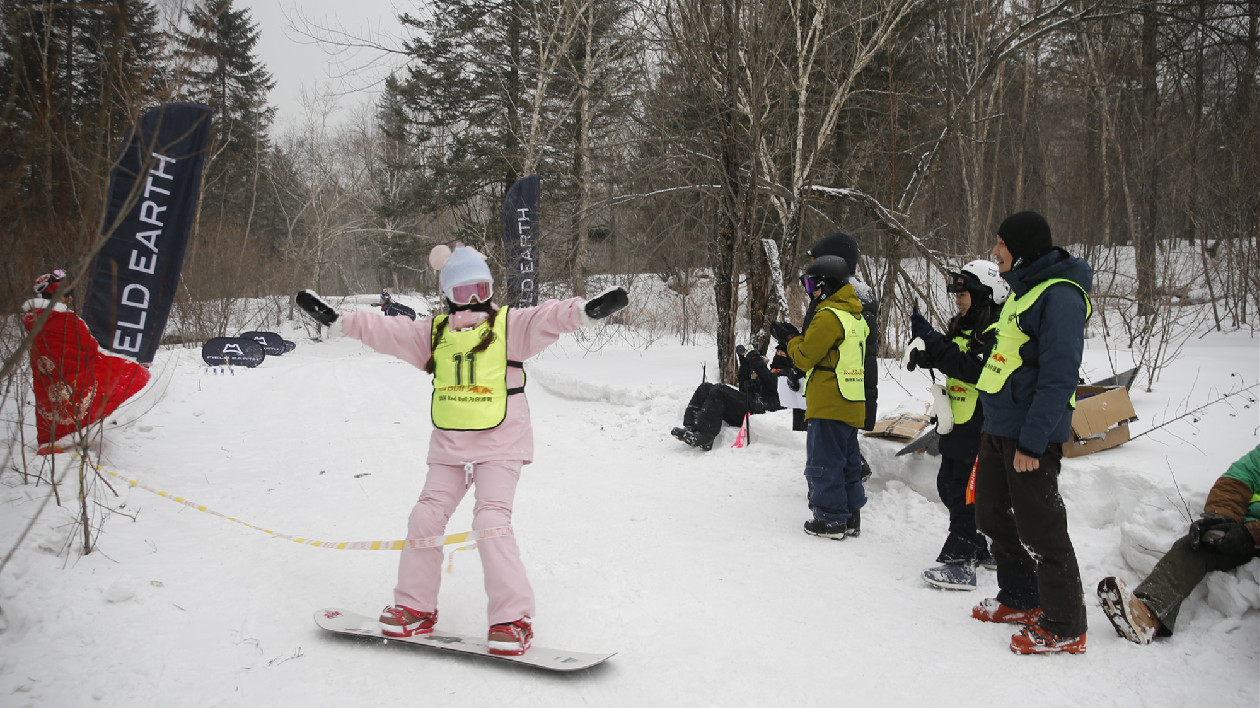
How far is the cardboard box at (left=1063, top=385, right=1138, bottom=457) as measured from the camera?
15.2 ft

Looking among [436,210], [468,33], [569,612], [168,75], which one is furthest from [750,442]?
[436,210]

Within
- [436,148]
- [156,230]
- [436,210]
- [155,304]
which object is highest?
[436,148]

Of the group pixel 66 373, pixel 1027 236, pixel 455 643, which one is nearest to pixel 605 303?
pixel 455 643

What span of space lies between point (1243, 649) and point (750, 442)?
4.04 metres

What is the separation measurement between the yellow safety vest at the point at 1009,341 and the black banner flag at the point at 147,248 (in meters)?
6.50

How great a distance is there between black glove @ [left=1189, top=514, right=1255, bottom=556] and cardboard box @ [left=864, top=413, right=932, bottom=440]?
2.33 meters

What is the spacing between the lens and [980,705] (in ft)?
8.93

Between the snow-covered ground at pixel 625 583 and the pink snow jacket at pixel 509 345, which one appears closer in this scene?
the snow-covered ground at pixel 625 583

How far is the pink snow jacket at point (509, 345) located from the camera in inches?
131

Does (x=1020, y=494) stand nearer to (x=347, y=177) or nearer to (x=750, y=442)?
(x=750, y=442)

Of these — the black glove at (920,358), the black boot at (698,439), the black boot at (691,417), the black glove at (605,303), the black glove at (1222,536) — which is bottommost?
the black boot at (698,439)

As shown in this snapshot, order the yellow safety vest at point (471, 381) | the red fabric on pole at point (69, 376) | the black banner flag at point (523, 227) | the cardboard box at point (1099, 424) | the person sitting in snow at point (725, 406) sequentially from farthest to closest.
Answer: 1. the black banner flag at point (523, 227)
2. the person sitting in snow at point (725, 406)
3. the cardboard box at point (1099, 424)
4. the red fabric on pole at point (69, 376)
5. the yellow safety vest at point (471, 381)

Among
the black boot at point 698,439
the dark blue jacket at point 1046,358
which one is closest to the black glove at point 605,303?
the dark blue jacket at point 1046,358

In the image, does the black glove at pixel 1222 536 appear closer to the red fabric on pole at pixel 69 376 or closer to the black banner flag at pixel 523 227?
the red fabric on pole at pixel 69 376
